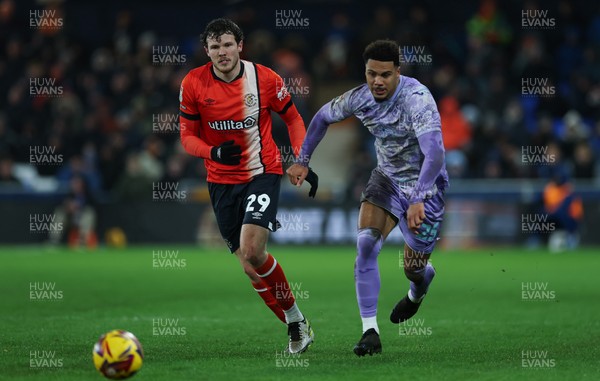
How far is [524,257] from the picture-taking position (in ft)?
69.3

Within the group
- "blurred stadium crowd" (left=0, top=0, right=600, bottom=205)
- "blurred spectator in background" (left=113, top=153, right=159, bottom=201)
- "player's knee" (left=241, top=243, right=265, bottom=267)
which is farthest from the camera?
"blurred stadium crowd" (left=0, top=0, right=600, bottom=205)

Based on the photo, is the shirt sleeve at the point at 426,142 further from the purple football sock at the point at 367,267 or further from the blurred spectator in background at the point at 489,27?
the blurred spectator in background at the point at 489,27

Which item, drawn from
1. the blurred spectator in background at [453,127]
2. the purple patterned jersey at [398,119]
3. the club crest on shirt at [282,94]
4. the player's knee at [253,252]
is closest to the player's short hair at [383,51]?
the purple patterned jersey at [398,119]

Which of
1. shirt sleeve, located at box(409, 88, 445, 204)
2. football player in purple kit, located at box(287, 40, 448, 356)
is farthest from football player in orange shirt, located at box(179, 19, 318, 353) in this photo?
shirt sleeve, located at box(409, 88, 445, 204)

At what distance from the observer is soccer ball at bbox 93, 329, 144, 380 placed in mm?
7492

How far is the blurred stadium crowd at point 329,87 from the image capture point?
25016 mm

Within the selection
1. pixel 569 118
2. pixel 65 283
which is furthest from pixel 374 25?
pixel 65 283

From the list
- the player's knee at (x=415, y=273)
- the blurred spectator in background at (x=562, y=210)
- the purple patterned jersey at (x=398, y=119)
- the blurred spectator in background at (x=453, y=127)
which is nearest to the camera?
the purple patterned jersey at (x=398, y=119)

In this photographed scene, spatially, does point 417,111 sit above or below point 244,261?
above

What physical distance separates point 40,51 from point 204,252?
7.41 metres

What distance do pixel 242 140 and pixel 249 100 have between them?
33 cm

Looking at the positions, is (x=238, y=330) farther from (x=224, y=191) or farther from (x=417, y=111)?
(x=417, y=111)

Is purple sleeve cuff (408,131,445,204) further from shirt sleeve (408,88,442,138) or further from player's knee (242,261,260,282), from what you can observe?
player's knee (242,261,260,282)

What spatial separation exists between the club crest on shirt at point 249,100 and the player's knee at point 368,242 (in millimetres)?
1386
